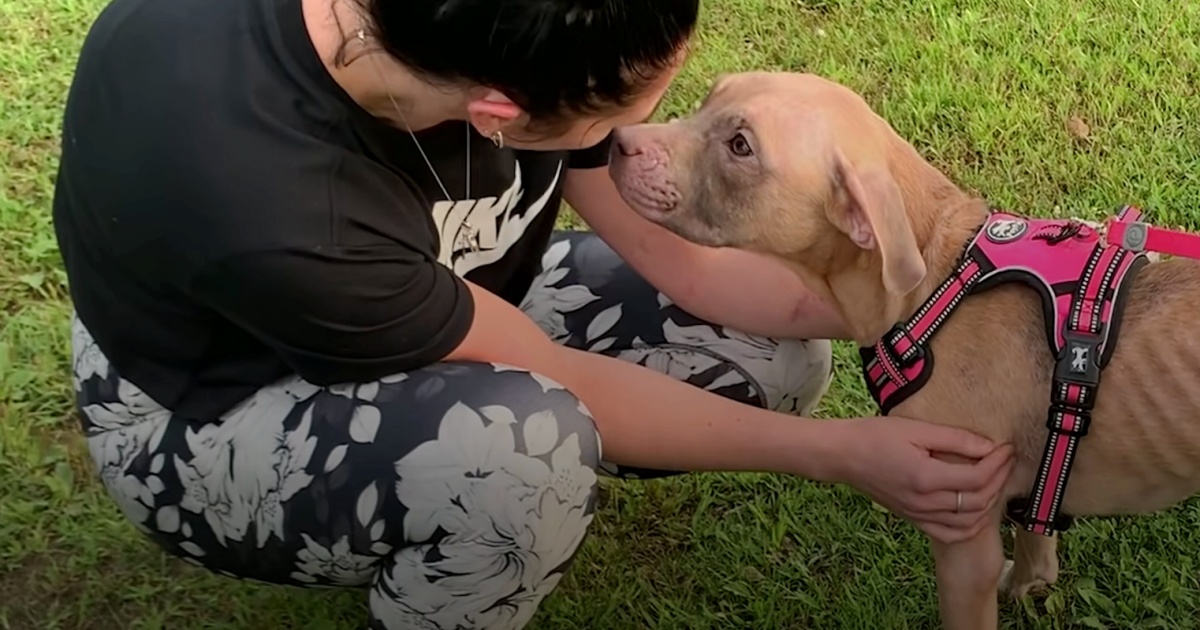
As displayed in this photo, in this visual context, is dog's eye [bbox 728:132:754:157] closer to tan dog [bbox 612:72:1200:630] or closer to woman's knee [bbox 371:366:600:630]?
tan dog [bbox 612:72:1200:630]

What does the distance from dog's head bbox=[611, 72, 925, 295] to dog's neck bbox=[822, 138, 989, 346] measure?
2 cm

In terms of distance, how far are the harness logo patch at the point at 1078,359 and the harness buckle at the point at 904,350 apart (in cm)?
26

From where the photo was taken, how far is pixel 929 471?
223cm

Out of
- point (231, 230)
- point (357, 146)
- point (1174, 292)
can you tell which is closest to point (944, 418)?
point (1174, 292)

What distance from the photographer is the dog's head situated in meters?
2.22

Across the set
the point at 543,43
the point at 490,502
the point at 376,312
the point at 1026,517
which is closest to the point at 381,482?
the point at 490,502

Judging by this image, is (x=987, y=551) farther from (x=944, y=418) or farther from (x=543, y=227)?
(x=543, y=227)

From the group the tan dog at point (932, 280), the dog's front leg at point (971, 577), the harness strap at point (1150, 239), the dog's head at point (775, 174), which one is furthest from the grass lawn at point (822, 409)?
the dog's head at point (775, 174)

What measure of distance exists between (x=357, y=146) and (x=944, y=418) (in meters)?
1.19

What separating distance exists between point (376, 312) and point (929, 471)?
3.32ft

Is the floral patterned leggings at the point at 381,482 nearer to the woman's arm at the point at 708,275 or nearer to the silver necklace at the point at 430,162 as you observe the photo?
the silver necklace at the point at 430,162

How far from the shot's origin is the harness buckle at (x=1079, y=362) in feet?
7.36

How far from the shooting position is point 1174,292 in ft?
7.47

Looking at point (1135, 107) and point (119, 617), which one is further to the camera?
point (1135, 107)
